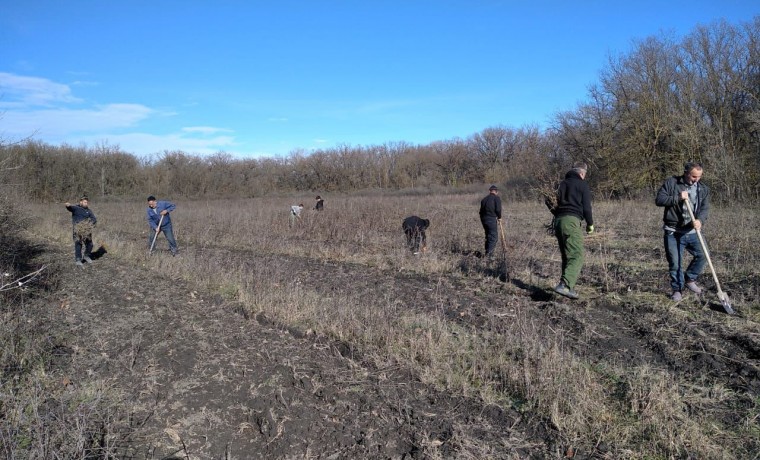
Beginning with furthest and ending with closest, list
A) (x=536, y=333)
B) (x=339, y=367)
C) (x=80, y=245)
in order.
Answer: (x=80, y=245), (x=536, y=333), (x=339, y=367)

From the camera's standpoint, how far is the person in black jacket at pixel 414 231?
10.4 metres

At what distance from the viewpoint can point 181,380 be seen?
4449mm

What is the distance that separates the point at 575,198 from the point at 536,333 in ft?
7.46

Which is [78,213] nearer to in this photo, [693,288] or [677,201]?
[677,201]

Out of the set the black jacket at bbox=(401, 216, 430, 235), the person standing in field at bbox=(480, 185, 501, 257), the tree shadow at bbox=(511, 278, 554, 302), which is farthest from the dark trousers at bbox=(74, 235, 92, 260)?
the tree shadow at bbox=(511, 278, 554, 302)

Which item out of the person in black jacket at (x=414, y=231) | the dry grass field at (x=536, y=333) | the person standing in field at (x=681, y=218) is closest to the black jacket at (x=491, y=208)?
the dry grass field at (x=536, y=333)

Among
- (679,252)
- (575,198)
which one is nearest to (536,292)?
(575,198)

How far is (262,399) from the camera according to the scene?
4.06 meters

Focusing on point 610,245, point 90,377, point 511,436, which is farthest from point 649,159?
point 90,377

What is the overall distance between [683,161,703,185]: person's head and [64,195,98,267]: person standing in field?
38.2ft

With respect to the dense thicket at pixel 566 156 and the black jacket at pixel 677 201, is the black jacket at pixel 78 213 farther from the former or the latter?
the black jacket at pixel 677 201

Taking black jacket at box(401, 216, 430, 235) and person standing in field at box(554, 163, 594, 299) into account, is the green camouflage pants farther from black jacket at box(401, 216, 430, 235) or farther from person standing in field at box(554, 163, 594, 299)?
black jacket at box(401, 216, 430, 235)

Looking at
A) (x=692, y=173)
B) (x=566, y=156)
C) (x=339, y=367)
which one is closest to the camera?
(x=339, y=367)

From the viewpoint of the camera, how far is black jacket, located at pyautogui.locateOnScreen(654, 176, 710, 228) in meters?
6.00
